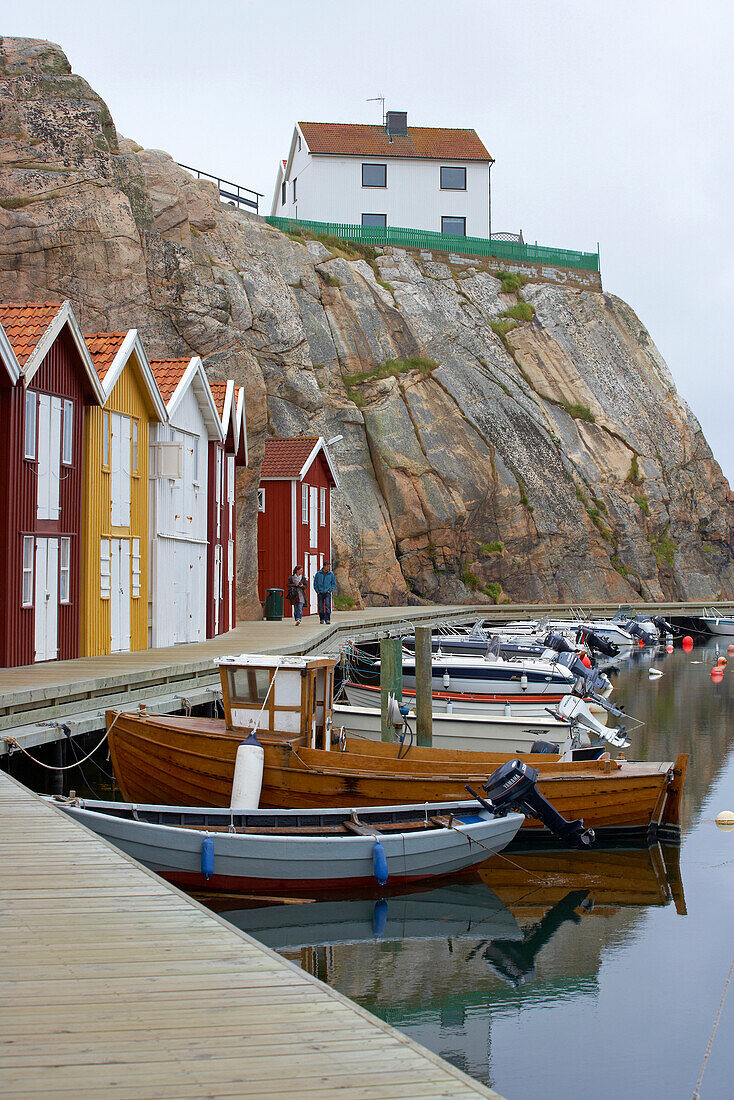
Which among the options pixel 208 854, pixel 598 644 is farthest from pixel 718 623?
pixel 208 854

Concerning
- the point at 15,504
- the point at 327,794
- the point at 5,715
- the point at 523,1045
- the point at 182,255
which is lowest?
the point at 523,1045

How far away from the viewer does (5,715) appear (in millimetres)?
15133

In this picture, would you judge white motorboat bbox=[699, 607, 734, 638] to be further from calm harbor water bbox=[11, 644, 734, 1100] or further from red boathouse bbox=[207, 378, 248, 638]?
calm harbor water bbox=[11, 644, 734, 1100]

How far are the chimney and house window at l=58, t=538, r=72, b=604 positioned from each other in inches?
2234

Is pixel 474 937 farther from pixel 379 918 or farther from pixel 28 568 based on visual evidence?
pixel 28 568

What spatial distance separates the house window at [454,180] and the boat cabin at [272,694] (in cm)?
6247

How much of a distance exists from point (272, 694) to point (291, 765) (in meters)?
1.12

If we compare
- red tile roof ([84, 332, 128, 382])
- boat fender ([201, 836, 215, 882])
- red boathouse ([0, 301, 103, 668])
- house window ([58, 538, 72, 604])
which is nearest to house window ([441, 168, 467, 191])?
red tile roof ([84, 332, 128, 382])

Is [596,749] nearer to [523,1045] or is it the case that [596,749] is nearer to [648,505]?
[523,1045]

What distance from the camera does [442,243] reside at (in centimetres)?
6975

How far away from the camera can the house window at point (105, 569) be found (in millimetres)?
24969

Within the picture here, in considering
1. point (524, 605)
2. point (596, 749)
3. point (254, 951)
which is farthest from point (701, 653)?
point (254, 951)

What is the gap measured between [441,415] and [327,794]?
4521 cm

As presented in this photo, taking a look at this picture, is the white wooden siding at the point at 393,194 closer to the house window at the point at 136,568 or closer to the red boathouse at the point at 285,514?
the red boathouse at the point at 285,514
